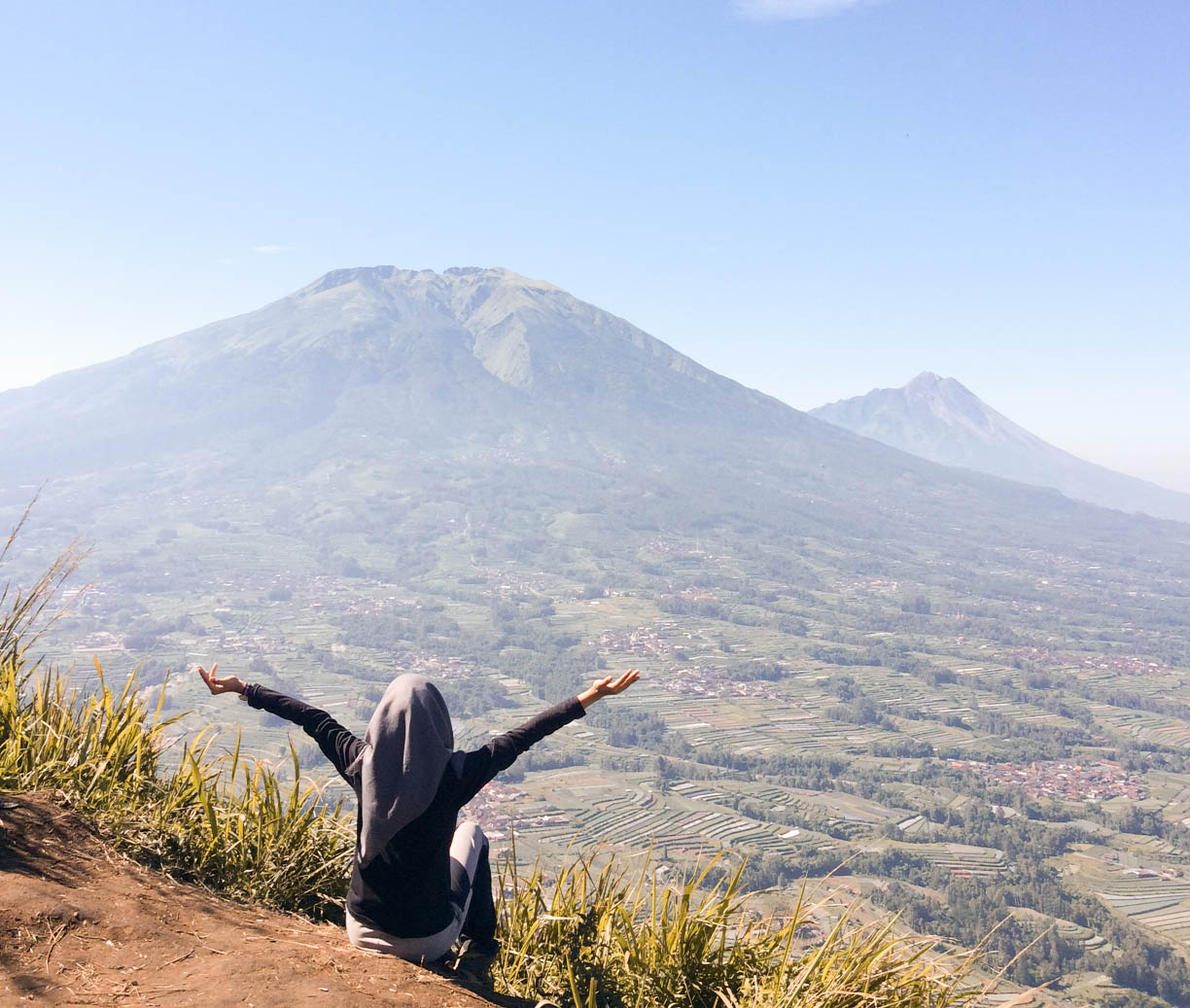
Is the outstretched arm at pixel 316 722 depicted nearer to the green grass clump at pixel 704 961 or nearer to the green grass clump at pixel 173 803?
the green grass clump at pixel 173 803

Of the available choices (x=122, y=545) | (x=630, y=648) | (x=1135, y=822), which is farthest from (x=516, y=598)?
(x=1135, y=822)

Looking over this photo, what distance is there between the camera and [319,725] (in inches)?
121

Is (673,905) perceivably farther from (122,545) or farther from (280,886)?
(122,545)

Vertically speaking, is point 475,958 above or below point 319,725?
below

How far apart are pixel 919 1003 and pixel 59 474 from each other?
224 meters

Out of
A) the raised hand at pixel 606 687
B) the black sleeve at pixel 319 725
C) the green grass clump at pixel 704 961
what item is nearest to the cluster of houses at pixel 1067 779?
the green grass clump at pixel 704 961

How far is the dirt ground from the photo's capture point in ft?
7.61

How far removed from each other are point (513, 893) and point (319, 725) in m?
1.26

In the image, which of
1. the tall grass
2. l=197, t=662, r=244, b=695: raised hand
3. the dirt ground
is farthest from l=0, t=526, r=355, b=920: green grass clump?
l=197, t=662, r=244, b=695: raised hand

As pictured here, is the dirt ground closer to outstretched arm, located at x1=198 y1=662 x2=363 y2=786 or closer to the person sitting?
the person sitting

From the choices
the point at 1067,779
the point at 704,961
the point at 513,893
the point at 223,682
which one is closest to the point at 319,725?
the point at 223,682

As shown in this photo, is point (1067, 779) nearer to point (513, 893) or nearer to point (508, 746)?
point (513, 893)

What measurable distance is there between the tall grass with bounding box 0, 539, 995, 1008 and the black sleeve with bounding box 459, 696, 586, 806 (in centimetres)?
67

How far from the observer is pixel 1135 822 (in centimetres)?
5041
